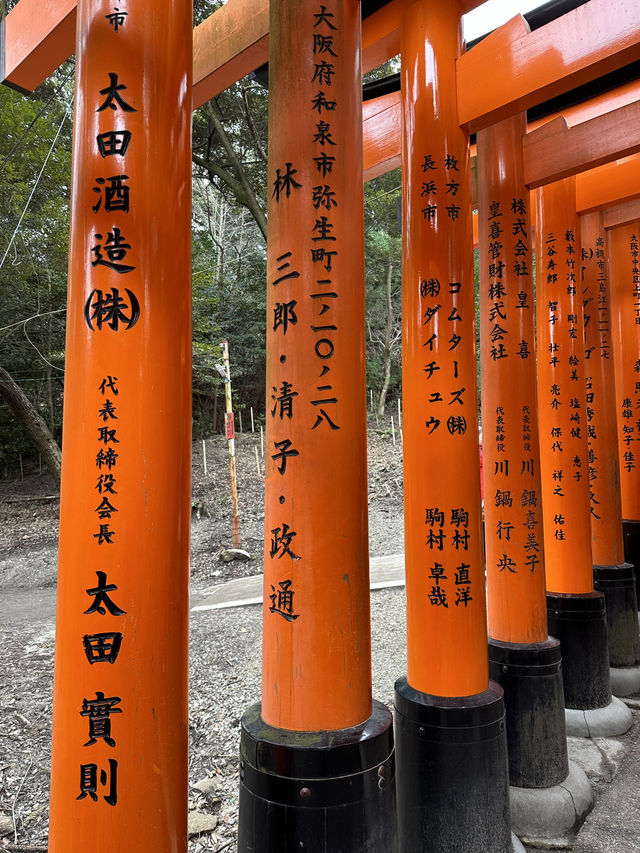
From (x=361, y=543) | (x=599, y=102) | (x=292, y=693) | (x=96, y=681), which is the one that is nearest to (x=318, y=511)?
(x=361, y=543)

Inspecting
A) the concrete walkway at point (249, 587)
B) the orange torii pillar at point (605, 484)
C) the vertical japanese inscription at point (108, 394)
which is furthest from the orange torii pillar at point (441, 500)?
the concrete walkway at point (249, 587)

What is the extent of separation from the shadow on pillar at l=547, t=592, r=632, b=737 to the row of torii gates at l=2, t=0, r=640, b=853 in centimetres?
81

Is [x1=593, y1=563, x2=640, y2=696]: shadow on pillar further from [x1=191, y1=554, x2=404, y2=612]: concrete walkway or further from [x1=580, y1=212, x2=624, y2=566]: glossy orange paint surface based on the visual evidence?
[x1=191, y1=554, x2=404, y2=612]: concrete walkway

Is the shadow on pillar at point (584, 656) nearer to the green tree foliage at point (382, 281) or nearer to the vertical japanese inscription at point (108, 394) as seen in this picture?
the vertical japanese inscription at point (108, 394)

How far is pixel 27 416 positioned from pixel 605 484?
1139 cm

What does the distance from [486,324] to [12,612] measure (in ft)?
25.9

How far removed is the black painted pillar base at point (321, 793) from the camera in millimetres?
1638

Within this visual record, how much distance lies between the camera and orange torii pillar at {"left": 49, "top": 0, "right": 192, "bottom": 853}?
139cm

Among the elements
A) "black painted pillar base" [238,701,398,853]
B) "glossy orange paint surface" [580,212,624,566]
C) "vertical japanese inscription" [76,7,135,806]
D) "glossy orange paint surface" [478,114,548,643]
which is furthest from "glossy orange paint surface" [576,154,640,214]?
"black painted pillar base" [238,701,398,853]

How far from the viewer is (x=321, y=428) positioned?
1.79m

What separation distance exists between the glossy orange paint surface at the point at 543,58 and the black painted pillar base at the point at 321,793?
2.63 metres

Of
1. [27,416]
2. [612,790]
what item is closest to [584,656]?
[612,790]

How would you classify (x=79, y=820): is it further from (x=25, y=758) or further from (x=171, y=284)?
(x=25, y=758)

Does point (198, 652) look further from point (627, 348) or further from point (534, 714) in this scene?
point (627, 348)
